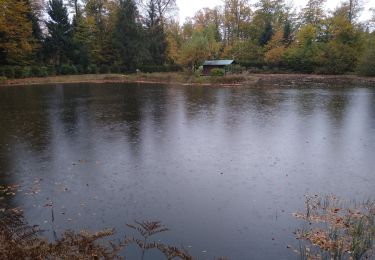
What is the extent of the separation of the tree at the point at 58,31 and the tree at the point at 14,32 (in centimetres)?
318

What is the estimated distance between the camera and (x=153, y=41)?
2181 inches

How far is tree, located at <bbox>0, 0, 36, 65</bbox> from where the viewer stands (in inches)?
1667

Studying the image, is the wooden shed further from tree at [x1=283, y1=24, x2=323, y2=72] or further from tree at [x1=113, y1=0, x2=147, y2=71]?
tree at [x1=283, y1=24, x2=323, y2=72]

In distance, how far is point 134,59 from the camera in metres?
52.0

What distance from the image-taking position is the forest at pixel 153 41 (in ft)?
146

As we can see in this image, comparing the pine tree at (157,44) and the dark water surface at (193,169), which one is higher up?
the pine tree at (157,44)

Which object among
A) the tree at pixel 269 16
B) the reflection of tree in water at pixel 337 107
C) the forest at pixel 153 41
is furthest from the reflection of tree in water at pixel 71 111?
the tree at pixel 269 16

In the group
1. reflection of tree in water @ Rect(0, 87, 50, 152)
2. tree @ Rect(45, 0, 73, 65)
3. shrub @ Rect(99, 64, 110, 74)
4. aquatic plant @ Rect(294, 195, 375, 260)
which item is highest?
tree @ Rect(45, 0, 73, 65)

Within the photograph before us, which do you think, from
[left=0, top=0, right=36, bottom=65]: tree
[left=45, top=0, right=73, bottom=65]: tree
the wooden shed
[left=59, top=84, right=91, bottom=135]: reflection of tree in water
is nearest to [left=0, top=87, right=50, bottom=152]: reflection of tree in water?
[left=59, top=84, right=91, bottom=135]: reflection of tree in water

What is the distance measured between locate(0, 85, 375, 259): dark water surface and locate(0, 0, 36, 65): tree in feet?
92.0

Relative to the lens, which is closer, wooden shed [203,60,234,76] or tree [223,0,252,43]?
wooden shed [203,60,234,76]

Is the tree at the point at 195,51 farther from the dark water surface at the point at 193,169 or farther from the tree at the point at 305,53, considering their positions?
the dark water surface at the point at 193,169

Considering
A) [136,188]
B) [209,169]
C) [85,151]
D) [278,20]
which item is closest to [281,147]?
[209,169]

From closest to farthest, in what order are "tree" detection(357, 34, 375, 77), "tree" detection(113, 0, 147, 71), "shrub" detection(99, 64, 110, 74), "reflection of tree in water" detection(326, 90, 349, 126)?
"reflection of tree in water" detection(326, 90, 349, 126) < "tree" detection(357, 34, 375, 77) < "tree" detection(113, 0, 147, 71) < "shrub" detection(99, 64, 110, 74)
